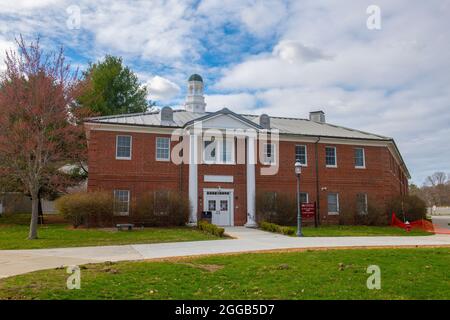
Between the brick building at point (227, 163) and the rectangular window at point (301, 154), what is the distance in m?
0.07

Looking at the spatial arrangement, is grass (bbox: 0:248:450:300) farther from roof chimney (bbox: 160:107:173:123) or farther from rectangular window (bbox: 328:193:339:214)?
rectangular window (bbox: 328:193:339:214)

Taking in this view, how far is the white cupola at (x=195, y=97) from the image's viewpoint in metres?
34.4

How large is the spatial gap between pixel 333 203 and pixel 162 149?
12975 millimetres

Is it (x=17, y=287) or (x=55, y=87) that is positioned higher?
(x=55, y=87)

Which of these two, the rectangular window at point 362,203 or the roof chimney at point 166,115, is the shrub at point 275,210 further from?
the roof chimney at point 166,115

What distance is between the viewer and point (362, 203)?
96.8 ft

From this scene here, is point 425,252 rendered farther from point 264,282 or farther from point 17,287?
point 17,287

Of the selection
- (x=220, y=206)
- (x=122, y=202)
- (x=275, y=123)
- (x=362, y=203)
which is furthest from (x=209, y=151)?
(x=362, y=203)

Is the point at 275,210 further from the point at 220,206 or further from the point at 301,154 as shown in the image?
the point at 301,154

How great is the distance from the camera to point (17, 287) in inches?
295

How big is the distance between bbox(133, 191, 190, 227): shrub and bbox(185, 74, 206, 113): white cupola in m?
11.5

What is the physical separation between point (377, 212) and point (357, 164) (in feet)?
12.9

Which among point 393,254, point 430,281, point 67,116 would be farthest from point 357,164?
point 430,281

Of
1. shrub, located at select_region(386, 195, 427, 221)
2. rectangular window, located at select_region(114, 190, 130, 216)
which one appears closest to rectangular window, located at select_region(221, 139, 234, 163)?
rectangular window, located at select_region(114, 190, 130, 216)
